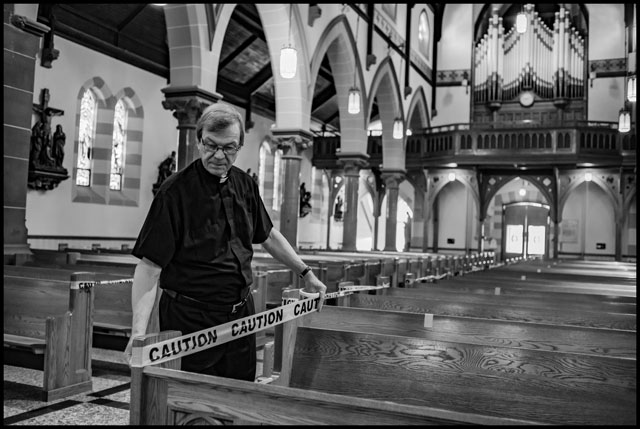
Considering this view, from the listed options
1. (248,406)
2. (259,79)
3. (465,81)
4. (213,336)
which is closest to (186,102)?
(213,336)

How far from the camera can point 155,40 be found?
15125 mm

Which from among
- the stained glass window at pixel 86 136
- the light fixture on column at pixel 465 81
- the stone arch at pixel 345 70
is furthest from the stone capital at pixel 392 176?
the stained glass window at pixel 86 136

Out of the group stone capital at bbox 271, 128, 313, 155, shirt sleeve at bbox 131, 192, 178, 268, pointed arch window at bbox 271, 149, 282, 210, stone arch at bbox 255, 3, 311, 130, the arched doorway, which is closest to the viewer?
shirt sleeve at bbox 131, 192, 178, 268

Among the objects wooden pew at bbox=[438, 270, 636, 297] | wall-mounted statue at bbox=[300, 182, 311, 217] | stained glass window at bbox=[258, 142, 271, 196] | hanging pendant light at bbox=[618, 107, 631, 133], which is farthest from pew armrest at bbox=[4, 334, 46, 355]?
wall-mounted statue at bbox=[300, 182, 311, 217]

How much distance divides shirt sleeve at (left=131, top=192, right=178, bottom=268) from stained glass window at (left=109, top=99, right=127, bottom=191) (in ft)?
43.2

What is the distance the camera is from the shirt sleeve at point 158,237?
230cm

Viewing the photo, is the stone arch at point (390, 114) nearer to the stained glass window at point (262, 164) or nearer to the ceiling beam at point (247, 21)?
the stained glass window at point (262, 164)

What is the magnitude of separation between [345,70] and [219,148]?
47.7 feet

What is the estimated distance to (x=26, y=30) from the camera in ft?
23.1

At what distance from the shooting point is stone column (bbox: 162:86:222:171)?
388 inches

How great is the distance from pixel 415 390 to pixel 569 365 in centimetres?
64

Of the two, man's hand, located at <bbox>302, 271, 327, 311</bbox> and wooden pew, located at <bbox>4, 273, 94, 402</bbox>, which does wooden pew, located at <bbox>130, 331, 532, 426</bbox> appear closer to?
man's hand, located at <bbox>302, 271, 327, 311</bbox>

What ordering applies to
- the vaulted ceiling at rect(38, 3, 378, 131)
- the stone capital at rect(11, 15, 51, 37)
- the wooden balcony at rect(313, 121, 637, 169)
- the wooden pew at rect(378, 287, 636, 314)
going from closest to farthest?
1. the wooden pew at rect(378, 287, 636, 314)
2. the stone capital at rect(11, 15, 51, 37)
3. the vaulted ceiling at rect(38, 3, 378, 131)
4. the wooden balcony at rect(313, 121, 637, 169)

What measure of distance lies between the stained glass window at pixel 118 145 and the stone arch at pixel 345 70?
195 inches
